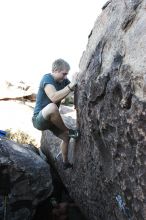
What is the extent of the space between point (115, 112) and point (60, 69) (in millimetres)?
2991

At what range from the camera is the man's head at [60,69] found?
33.7 feet

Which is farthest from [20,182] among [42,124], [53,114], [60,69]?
[60,69]

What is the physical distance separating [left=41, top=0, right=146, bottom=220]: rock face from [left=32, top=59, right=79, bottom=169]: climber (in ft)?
1.30

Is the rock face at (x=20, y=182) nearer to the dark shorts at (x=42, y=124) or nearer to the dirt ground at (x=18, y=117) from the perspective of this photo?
the dark shorts at (x=42, y=124)

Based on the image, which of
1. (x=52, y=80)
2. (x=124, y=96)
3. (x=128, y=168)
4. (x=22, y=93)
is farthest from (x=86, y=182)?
(x=22, y=93)

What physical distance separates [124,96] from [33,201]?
5.69 metres

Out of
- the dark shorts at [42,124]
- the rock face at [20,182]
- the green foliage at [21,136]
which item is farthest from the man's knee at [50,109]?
the green foliage at [21,136]

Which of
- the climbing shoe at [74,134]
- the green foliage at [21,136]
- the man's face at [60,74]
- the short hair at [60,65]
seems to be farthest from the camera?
the green foliage at [21,136]

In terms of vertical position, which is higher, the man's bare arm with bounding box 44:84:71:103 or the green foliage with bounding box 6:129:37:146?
the man's bare arm with bounding box 44:84:71:103

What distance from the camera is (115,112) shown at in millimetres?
7762

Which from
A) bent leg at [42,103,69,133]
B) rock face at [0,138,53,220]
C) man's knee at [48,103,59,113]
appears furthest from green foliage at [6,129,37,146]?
man's knee at [48,103,59,113]

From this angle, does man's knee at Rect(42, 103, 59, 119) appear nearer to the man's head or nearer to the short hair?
the man's head

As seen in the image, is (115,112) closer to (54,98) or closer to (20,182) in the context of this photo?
(54,98)

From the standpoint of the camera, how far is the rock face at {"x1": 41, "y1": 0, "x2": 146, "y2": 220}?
7.05 metres
